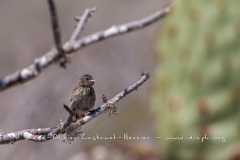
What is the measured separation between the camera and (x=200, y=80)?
245cm

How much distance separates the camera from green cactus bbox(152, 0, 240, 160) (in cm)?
241

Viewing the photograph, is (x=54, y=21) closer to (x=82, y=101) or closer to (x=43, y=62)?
(x=43, y=62)

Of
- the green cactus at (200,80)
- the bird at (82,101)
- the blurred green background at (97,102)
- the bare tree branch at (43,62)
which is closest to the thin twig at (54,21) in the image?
the bare tree branch at (43,62)

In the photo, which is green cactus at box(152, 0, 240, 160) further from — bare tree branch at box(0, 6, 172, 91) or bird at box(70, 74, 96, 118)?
bare tree branch at box(0, 6, 172, 91)

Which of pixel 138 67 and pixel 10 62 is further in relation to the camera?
pixel 10 62

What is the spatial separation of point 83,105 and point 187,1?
104 centimetres

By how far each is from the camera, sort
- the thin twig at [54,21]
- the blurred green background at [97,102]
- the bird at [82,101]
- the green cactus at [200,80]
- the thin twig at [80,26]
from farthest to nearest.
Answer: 1. the blurred green background at [97,102]
2. the green cactus at [200,80]
3. the bird at [82,101]
4. the thin twig at [80,26]
5. the thin twig at [54,21]

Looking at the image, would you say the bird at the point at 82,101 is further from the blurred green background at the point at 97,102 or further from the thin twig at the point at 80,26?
the blurred green background at the point at 97,102

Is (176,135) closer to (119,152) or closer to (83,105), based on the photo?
(119,152)

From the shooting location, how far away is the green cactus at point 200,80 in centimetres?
241

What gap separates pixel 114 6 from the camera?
12.3 meters

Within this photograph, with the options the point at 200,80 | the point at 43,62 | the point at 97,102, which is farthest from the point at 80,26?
the point at 97,102

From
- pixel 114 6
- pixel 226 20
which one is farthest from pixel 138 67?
pixel 114 6

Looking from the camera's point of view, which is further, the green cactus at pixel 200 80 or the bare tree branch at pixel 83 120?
the green cactus at pixel 200 80
